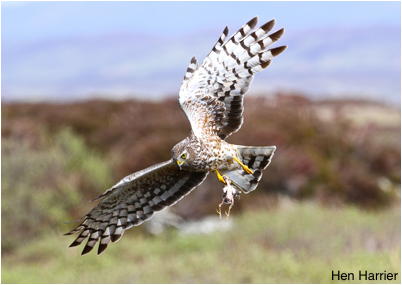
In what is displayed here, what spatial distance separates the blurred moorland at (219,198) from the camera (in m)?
10.8

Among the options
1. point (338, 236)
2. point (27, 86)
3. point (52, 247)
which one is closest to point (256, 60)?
point (338, 236)

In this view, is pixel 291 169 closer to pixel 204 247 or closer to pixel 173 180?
pixel 204 247

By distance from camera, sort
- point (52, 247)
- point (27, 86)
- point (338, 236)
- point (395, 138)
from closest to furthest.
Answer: point (338, 236), point (52, 247), point (395, 138), point (27, 86)

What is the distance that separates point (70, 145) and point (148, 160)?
2248 millimetres

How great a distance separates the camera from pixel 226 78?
497 centimetres

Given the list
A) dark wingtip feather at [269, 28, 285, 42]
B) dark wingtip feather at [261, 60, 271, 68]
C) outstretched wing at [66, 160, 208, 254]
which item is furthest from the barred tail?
outstretched wing at [66, 160, 208, 254]

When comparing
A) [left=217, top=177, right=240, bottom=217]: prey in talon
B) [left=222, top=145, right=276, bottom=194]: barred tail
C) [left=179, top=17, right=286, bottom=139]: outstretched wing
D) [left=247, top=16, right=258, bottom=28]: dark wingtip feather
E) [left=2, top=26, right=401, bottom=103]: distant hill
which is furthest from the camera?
[left=2, top=26, right=401, bottom=103]: distant hill

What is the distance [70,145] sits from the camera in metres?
16.7

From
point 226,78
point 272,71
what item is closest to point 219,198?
point 226,78

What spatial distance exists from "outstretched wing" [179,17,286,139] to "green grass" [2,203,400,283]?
5376 mm

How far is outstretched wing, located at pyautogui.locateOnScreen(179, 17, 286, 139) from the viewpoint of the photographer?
4711mm

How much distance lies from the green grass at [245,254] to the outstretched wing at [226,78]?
212 inches

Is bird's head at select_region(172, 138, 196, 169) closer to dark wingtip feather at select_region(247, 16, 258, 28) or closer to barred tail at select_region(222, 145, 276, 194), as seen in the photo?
barred tail at select_region(222, 145, 276, 194)

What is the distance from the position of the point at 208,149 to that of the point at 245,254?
701cm
